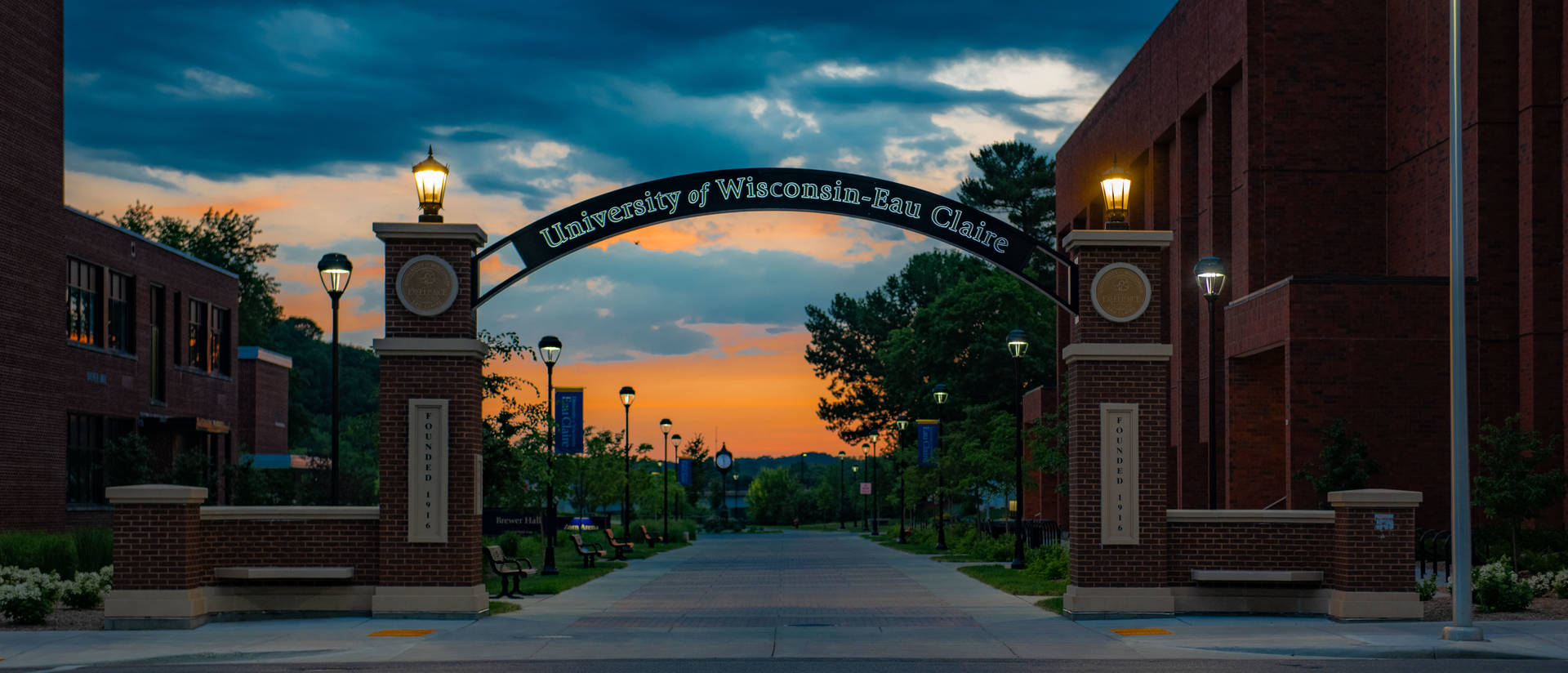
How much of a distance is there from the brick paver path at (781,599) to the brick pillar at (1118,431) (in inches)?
76.1

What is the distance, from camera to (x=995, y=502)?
55.9 m

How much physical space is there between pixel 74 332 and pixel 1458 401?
39.2m

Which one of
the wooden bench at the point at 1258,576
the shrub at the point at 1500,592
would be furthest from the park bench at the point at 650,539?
the shrub at the point at 1500,592

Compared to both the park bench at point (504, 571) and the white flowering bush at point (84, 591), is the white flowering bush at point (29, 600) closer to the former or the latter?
the white flowering bush at point (84, 591)

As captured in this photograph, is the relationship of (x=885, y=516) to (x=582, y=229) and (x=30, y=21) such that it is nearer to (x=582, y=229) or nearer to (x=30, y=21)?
(x=30, y=21)

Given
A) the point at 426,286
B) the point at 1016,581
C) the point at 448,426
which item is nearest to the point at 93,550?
the point at 448,426

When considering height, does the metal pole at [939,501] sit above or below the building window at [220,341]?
below

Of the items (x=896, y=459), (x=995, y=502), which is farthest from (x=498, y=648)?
(x=896, y=459)

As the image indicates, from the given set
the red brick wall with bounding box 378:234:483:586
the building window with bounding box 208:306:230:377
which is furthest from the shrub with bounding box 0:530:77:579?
the building window with bounding box 208:306:230:377

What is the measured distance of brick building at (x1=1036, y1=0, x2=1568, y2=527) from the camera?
29203 millimetres

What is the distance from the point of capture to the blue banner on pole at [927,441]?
47438mm

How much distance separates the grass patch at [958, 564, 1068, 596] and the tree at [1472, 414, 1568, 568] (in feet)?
24.5

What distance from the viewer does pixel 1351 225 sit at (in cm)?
3538

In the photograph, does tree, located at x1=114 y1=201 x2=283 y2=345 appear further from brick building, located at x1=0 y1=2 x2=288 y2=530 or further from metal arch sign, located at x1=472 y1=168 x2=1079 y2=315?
metal arch sign, located at x1=472 y1=168 x2=1079 y2=315
